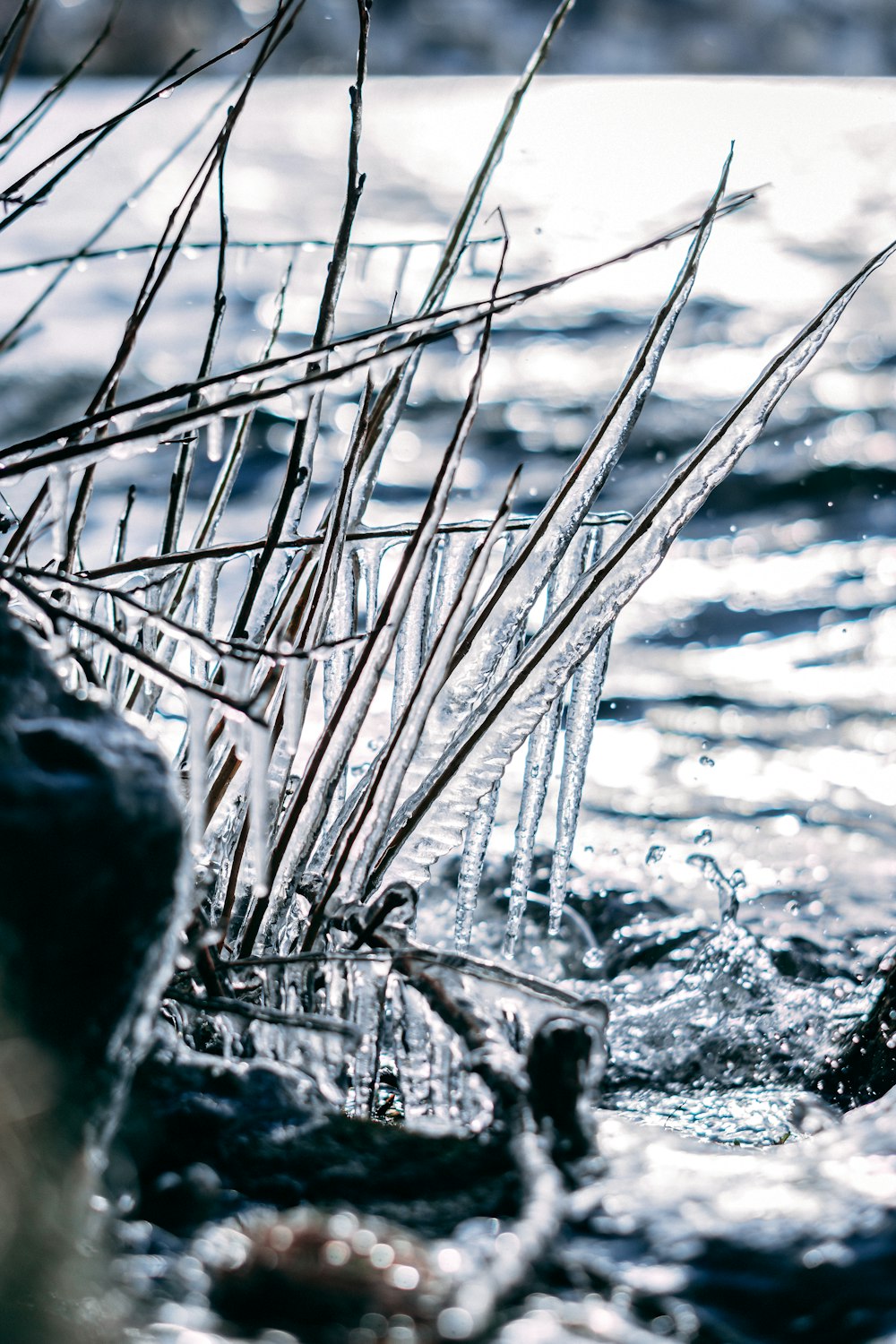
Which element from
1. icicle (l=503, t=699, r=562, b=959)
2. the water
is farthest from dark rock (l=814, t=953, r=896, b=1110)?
icicle (l=503, t=699, r=562, b=959)

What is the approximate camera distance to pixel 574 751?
1913mm

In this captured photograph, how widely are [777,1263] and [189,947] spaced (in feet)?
1.79

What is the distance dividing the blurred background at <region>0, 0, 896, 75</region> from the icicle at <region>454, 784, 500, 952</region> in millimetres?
13771

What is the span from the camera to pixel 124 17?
12.7 meters

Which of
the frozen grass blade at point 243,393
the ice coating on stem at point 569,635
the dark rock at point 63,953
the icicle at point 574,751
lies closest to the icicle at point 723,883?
the icicle at point 574,751

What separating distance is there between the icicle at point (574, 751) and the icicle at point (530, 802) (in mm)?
77

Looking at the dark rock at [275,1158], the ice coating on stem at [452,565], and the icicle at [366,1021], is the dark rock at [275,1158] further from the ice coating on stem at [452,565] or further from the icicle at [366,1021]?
the ice coating on stem at [452,565]

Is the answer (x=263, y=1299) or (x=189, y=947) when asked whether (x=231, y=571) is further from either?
(x=263, y=1299)

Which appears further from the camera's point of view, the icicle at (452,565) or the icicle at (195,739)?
the icicle at (452,565)

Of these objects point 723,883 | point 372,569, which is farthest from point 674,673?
point 372,569

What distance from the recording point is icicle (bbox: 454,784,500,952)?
1723mm

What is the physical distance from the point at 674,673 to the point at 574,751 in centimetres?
192

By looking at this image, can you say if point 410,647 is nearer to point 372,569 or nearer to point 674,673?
point 372,569

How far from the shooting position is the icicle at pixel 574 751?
1.84 meters
